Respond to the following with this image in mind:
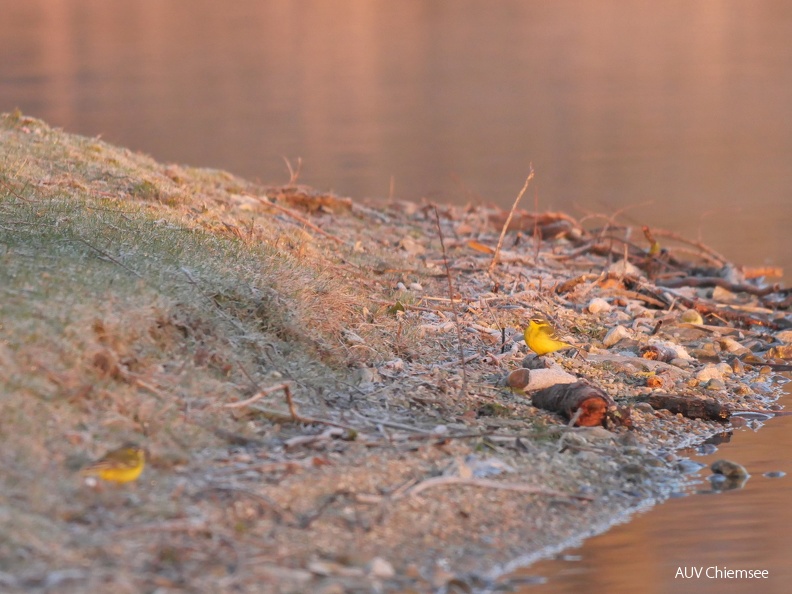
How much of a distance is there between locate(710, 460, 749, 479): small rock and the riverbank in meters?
0.19

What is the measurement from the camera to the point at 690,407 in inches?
216

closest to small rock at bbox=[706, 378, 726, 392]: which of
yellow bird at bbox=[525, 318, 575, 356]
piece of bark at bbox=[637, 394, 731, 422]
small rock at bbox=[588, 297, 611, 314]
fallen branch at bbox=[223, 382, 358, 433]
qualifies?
piece of bark at bbox=[637, 394, 731, 422]

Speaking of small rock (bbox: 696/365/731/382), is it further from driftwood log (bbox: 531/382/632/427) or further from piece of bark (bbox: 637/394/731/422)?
driftwood log (bbox: 531/382/632/427)

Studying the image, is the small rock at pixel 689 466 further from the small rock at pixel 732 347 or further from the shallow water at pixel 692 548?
the small rock at pixel 732 347

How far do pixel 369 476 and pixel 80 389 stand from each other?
1.06m

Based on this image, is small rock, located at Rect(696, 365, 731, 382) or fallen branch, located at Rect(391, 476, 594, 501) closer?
fallen branch, located at Rect(391, 476, 594, 501)

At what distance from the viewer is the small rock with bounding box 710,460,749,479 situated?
189 inches

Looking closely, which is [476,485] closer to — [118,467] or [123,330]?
[118,467]

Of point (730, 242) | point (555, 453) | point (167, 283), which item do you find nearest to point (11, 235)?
point (167, 283)

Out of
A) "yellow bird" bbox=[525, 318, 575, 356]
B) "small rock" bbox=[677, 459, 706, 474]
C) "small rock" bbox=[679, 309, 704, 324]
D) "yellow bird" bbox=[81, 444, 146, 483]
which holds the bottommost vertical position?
"small rock" bbox=[677, 459, 706, 474]

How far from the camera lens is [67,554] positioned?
3.43m

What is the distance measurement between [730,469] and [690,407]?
0.69 meters

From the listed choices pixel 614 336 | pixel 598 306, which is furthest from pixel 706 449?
pixel 598 306

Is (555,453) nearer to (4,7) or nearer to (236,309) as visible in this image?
(236,309)
